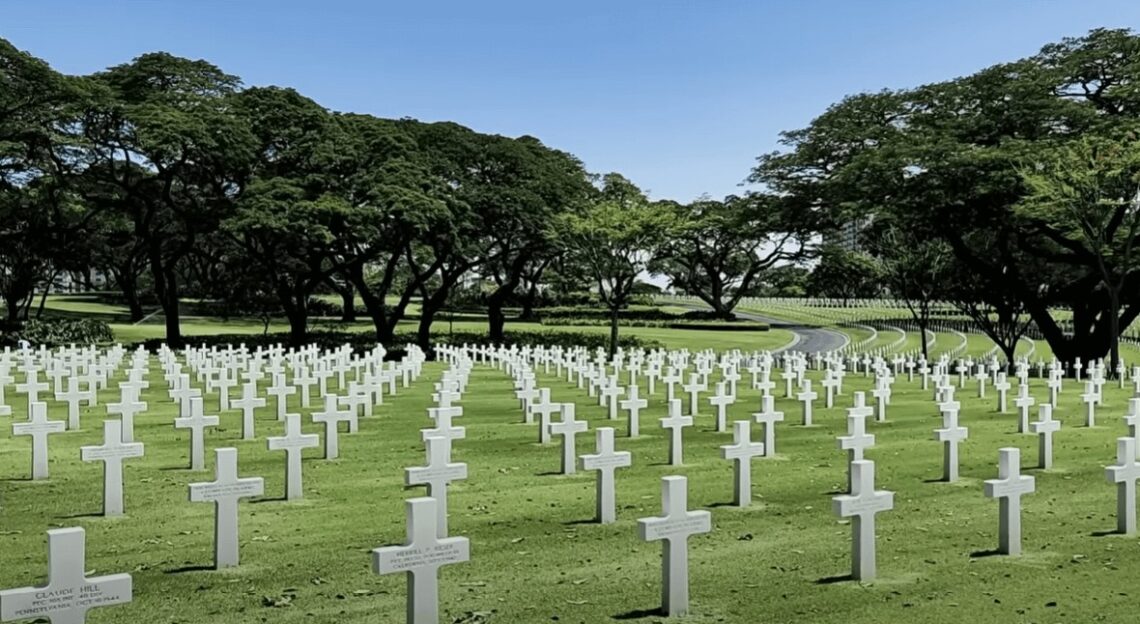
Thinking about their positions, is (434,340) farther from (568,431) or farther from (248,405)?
(568,431)

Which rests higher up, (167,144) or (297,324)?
(167,144)

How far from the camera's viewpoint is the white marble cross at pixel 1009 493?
733cm

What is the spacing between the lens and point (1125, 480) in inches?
316

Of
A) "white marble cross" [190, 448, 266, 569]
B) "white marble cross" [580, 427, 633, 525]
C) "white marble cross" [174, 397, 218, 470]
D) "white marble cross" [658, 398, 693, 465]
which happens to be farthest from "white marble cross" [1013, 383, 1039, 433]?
"white marble cross" [190, 448, 266, 569]

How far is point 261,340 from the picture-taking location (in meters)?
42.8

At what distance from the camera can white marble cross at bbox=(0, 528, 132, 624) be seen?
468cm

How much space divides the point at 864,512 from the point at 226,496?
4.31 m

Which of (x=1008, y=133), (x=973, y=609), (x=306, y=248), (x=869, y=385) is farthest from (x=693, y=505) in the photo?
(x=306, y=248)

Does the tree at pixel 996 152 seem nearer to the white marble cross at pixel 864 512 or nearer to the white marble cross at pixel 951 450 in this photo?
the white marble cross at pixel 951 450

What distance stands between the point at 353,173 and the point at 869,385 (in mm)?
20591

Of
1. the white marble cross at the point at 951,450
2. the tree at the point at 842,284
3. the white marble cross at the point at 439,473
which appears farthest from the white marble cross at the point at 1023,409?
the tree at the point at 842,284

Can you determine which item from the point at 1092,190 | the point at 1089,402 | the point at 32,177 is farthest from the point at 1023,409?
the point at 32,177

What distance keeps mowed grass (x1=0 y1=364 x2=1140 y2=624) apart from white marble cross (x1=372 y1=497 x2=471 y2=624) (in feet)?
2.36

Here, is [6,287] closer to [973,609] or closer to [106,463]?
[106,463]
